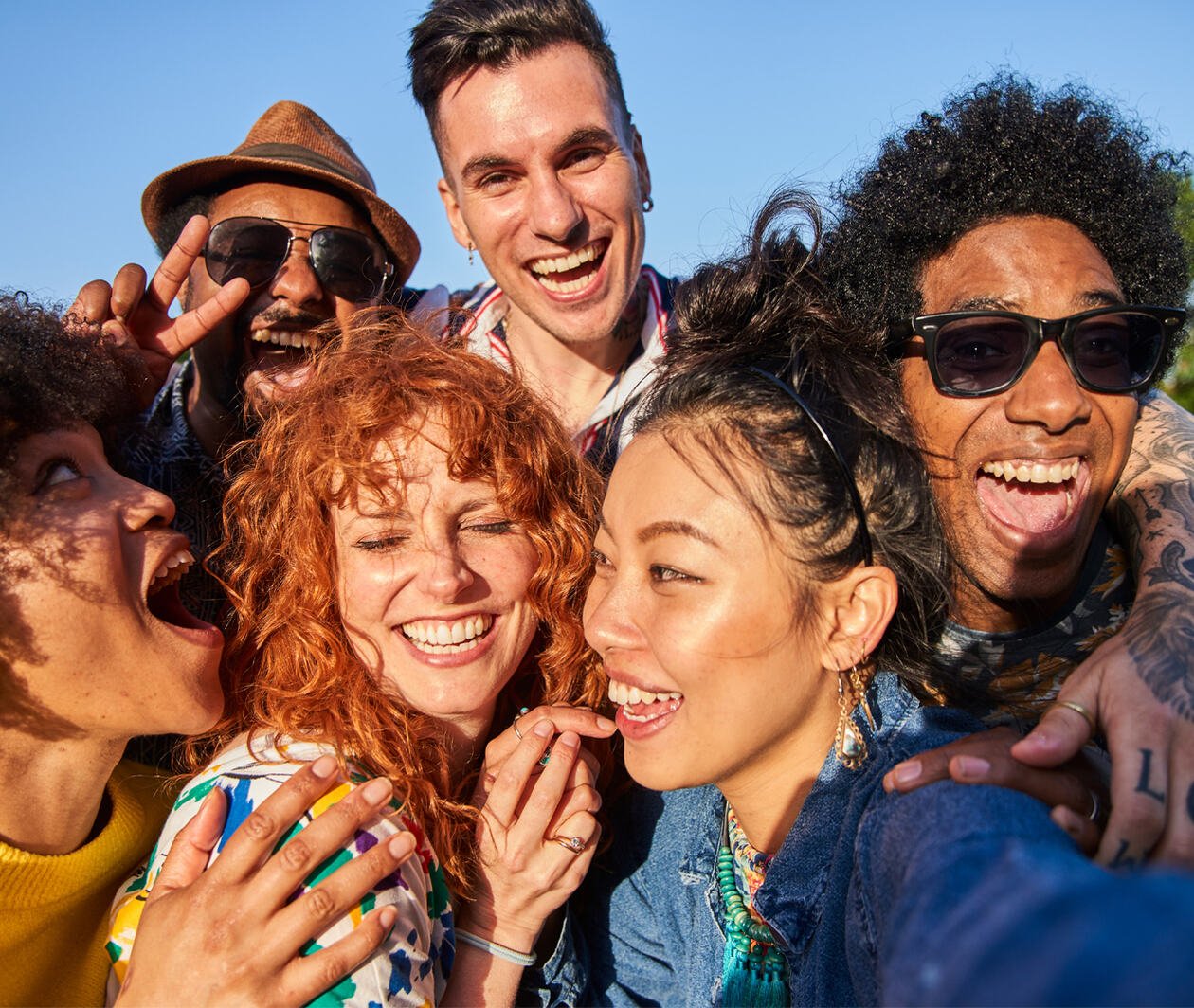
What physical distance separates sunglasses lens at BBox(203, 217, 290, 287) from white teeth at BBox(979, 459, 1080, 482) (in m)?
3.12

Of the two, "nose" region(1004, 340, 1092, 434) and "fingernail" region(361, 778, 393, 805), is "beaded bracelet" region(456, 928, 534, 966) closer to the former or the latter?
"fingernail" region(361, 778, 393, 805)

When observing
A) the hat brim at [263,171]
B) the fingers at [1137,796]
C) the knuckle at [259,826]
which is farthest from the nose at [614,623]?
the hat brim at [263,171]

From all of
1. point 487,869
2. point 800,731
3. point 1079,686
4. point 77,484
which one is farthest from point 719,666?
point 77,484

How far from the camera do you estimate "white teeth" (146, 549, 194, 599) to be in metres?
2.83

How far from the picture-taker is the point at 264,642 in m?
3.10

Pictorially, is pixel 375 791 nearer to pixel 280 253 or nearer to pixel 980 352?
pixel 980 352

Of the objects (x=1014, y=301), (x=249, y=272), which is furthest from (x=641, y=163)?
(x=1014, y=301)

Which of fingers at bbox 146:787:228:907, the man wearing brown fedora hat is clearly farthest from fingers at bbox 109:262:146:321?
fingers at bbox 146:787:228:907

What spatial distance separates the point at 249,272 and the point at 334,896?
300cm

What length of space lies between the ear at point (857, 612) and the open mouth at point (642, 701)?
420 mm

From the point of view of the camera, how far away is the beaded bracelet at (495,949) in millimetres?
2789

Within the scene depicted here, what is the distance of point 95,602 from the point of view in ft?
8.55

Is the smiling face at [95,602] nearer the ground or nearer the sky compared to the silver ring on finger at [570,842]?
nearer the sky

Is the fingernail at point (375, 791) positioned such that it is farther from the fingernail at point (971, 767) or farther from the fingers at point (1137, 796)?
the fingers at point (1137, 796)
